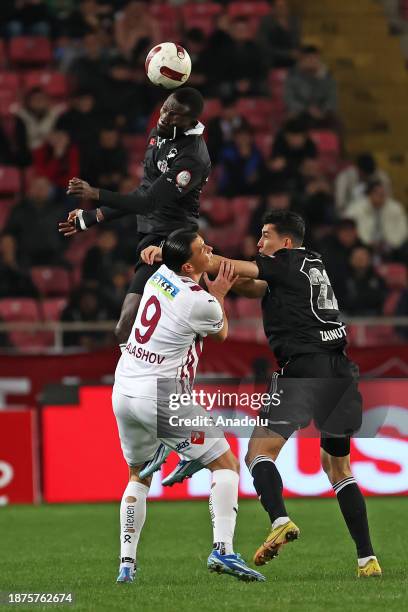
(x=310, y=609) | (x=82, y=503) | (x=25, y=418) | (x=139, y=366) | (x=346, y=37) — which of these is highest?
(x=346, y=37)

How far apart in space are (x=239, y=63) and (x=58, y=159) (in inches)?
131

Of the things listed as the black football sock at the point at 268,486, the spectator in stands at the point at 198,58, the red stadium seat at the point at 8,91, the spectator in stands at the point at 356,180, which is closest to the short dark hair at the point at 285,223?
the black football sock at the point at 268,486

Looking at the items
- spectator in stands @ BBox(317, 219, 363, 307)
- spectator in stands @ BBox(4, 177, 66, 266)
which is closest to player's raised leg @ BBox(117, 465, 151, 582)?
spectator in stands @ BBox(317, 219, 363, 307)

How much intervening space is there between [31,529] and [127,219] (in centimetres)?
647

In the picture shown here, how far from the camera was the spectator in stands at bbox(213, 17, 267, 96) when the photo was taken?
65.0 ft

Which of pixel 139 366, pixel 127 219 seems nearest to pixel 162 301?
pixel 139 366

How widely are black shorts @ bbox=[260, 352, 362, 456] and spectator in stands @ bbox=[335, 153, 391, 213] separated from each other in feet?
33.9

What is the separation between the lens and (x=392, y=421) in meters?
12.7

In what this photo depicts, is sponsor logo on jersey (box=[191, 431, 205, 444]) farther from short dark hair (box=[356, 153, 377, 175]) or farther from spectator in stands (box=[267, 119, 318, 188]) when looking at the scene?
short dark hair (box=[356, 153, 377, 175])

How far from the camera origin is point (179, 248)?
7957mm

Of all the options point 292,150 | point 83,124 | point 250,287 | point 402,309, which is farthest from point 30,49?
point 250,287

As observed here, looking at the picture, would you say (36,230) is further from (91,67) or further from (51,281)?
(91,67)

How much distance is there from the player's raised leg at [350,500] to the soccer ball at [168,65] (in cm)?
268

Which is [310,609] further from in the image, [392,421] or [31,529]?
[392,421]
